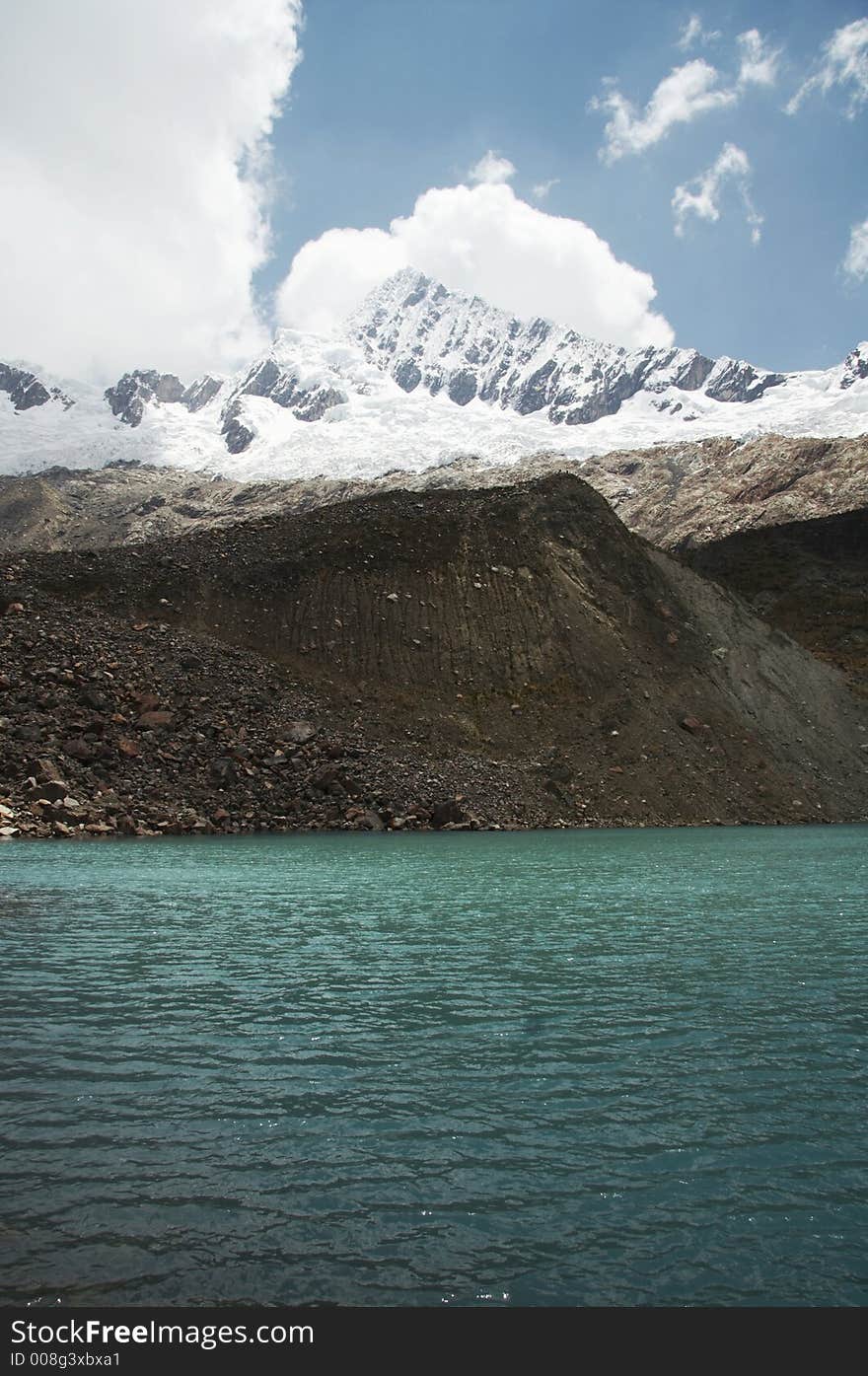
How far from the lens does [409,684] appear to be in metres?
65.0

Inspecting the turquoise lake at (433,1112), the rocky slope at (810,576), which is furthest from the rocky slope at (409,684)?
the turquoise lake at (433,1112)

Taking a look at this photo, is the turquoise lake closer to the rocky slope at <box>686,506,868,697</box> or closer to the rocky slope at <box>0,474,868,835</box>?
the rocky slope at <box>0,474,868,835</box>

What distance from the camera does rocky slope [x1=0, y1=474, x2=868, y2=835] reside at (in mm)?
52219

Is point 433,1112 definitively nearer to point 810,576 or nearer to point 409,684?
point 409,684

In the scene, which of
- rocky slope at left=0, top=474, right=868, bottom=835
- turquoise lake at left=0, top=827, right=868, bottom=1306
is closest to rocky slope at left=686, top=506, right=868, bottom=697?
rocky slope at left=0, top=474, right=868, bottom=835

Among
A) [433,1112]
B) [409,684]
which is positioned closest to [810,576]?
[409,684]

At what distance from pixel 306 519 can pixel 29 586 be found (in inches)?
899

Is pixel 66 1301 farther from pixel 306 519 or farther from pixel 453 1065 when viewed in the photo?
pixel 306 519

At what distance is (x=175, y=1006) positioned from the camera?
573 inches

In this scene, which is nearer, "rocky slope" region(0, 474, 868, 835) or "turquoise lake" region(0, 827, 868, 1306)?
"turquoise lake" region(0, 827, 868, 1306)

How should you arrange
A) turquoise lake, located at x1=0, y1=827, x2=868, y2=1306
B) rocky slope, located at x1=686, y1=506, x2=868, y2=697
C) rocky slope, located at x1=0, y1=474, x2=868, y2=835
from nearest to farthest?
turquoise lake, located at x1=0, y1=827, x2=868, y2=1306, rocky slope, located at x1=0, y1=474, x2=868, y2=835, rocky slope, located at x1=686, y1=506, x2=868, y2=697

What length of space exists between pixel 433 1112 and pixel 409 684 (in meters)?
55.1

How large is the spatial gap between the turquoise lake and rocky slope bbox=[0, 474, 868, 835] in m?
30.3

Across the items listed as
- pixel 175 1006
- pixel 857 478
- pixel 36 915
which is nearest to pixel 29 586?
pixel 36 915
